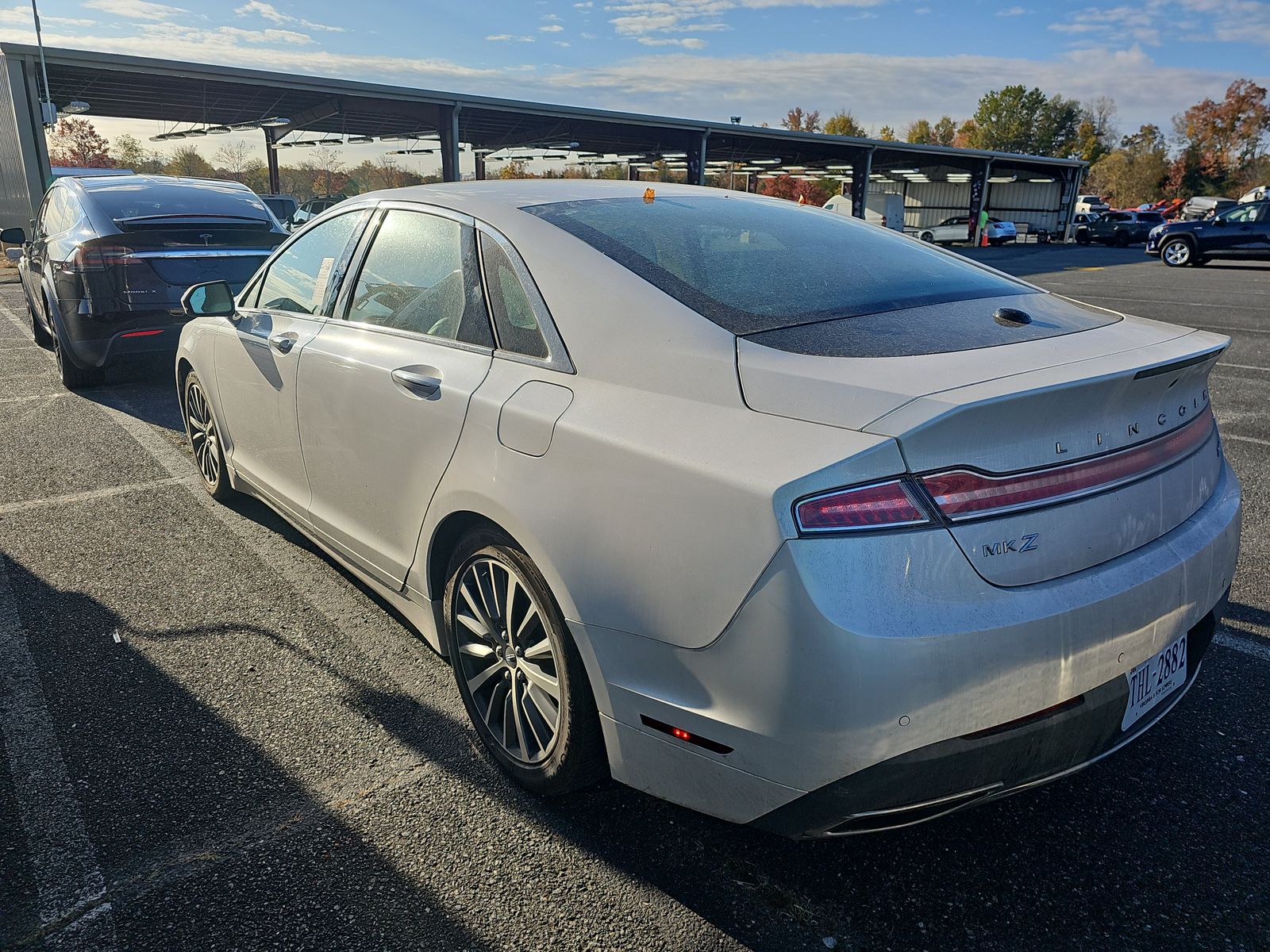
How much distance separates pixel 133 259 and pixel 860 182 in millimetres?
41035

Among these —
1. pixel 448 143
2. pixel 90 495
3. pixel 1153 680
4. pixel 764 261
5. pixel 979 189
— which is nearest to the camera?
pixel 1153 680

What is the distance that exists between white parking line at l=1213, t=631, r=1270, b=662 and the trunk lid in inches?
55.6

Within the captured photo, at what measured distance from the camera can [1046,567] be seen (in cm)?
173

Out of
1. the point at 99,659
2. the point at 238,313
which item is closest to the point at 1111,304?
the point at 238,313

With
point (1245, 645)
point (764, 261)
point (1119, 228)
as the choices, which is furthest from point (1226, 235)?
point (764, 261)

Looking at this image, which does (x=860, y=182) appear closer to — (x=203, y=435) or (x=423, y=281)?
(x=203, y=435)

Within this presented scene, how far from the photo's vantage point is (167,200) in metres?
7.40

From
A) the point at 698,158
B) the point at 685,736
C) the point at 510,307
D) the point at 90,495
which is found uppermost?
the point at 698,158

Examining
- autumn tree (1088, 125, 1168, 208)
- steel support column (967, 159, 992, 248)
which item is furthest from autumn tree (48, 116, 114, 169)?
autumn tree (1088, 125, 1168, 208)

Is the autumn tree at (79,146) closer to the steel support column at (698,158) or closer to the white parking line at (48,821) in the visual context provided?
the steel support column at (698,158)

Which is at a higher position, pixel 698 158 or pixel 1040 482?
pixel 698 158

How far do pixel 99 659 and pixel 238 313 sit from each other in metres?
1.61

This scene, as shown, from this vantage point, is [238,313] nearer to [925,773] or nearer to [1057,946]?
[925,773]

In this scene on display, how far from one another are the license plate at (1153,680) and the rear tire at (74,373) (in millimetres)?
7668
